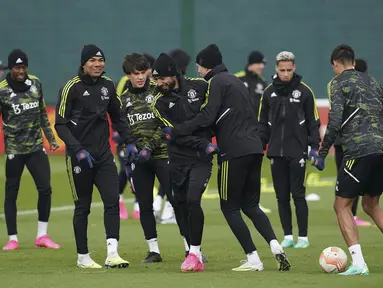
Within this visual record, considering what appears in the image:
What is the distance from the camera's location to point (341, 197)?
11.2 meters

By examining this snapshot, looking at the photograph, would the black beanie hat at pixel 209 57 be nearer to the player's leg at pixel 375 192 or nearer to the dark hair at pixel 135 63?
the dark hair at pixel 135 63

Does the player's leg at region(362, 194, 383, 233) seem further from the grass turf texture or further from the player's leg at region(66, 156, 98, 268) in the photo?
the player's leg at region(66, 156, 98, 268)

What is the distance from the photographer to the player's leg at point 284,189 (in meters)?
14.3

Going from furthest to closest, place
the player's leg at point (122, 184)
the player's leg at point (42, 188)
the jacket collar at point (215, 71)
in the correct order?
the player's leg at point (122, 184), the player's leg at point (42, 188), the jacket collar at point (215, 71)

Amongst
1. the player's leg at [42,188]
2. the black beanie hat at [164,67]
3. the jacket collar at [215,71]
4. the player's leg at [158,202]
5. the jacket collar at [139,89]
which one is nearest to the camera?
the black beanie hat at [164,67]

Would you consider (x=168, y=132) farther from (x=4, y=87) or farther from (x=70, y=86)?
(x=4, y=87)

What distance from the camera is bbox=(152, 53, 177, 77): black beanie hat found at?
11.4 meters

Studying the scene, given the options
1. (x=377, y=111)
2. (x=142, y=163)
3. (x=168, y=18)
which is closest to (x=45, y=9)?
(x=168, y=18)

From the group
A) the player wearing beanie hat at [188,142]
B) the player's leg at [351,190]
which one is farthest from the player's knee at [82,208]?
the player's leg at [351,190]

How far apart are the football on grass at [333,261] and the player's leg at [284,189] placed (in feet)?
10.2

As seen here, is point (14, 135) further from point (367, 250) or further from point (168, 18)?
point (168, 18)

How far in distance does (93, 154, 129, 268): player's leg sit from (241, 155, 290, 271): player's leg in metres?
1.44

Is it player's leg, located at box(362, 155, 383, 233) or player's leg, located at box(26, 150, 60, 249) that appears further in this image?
player's leg, located at box(26, 150, 60, 249)

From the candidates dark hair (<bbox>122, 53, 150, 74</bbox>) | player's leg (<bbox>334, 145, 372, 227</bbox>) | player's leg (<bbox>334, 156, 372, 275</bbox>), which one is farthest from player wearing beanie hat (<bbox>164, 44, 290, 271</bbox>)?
player's leg (<bbox>334, 145, 372, 227</bbox>)
